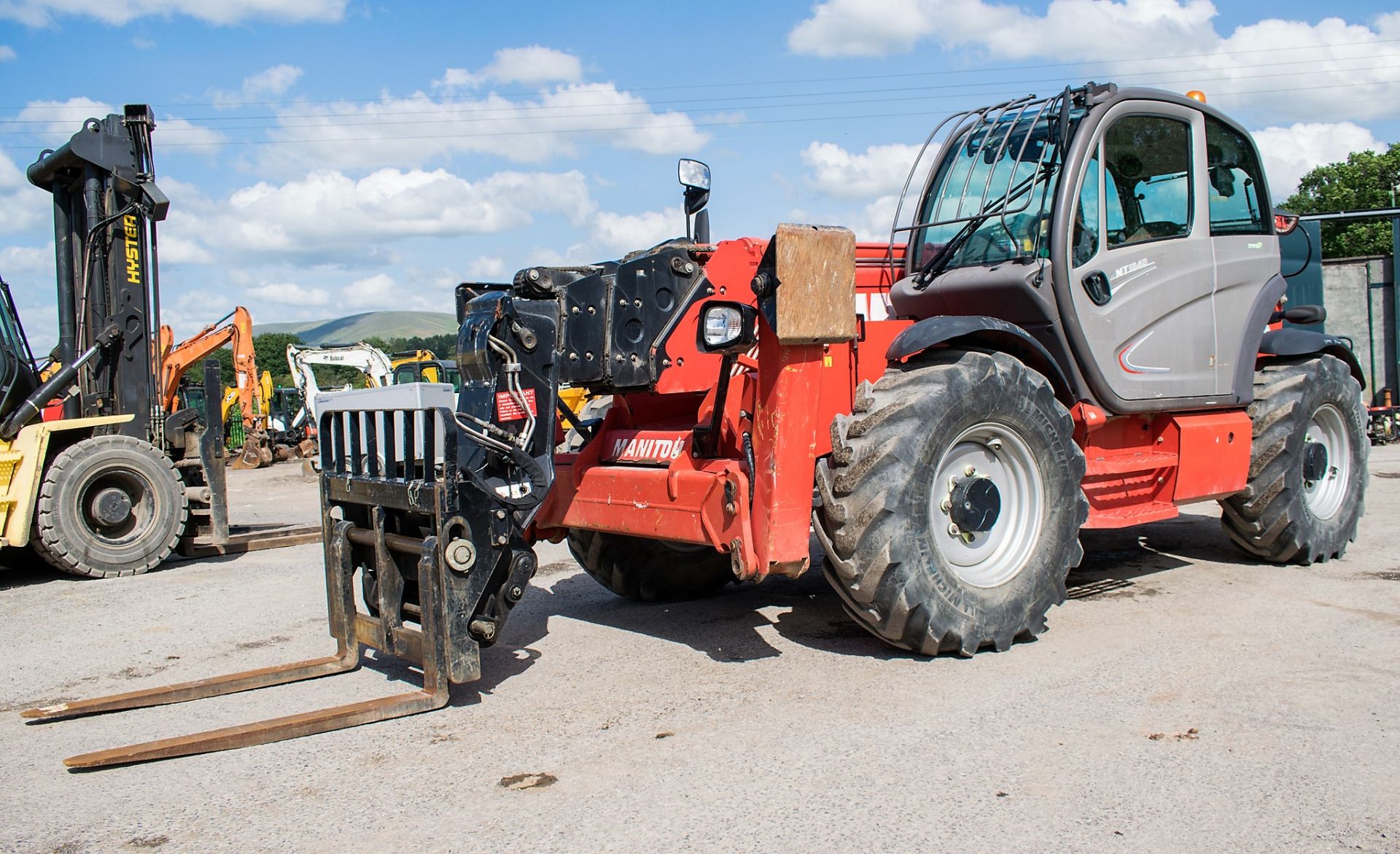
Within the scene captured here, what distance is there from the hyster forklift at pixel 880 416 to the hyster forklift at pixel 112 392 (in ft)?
16.2

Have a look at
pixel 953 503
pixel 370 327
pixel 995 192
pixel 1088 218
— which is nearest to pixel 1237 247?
pixel 1088 218

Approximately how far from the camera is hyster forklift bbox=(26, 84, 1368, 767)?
4527mm

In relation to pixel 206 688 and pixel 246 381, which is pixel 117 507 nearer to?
pixel 206 688

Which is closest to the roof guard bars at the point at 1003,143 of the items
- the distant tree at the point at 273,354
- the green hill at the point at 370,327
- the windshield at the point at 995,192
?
the windshield at the point at 995,192

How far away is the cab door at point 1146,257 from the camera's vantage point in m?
5.74

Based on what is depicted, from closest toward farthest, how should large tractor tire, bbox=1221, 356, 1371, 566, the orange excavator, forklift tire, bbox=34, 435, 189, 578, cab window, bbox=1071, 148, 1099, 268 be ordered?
1. cab window, bbox=1071, 148, 1099, 268
2. large tractor tire, bbox=1221, 356, 1371, 566
3. forklift tire, bbox=34, 435, 189, 578
4. the orange excavator

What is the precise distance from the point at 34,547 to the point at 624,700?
6.86 metres

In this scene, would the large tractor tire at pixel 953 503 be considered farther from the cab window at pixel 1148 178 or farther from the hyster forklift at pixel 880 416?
the cab window at pixel 1148 178

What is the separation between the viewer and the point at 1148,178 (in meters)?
6.15

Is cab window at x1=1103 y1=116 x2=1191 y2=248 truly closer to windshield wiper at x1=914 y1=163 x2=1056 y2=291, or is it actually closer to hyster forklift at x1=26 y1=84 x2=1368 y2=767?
hyster forklift at x1=26 y1=84 x2=1368 y2=767

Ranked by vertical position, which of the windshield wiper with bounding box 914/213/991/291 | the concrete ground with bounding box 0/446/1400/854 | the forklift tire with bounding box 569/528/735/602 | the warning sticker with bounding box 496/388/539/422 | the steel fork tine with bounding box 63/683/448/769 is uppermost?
the windshield wiper with bounding box 914/213/991/291

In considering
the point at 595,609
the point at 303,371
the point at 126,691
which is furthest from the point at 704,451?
the point at 303,371

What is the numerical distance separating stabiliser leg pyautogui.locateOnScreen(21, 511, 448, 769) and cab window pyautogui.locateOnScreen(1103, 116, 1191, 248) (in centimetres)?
410

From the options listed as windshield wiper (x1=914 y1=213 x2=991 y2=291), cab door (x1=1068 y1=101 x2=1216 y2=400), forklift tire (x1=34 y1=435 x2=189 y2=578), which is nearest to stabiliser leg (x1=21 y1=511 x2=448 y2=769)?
windshield wiper (x1=914 y1=213 x2=991 y2=291)
